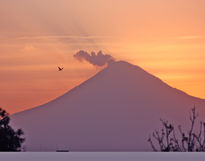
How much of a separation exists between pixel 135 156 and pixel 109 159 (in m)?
1.18

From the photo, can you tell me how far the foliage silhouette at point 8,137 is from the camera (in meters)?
61.1

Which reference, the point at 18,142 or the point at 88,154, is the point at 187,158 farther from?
the point at 18,142

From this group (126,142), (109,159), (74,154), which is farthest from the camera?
(126,142)

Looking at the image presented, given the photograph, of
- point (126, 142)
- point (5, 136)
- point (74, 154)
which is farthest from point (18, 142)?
point (126, 142)

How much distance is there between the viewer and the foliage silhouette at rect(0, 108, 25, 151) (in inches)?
2404

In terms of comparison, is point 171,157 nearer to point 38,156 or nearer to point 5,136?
point 38,156

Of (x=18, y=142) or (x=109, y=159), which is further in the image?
(x=18, y=142)

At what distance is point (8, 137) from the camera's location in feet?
203

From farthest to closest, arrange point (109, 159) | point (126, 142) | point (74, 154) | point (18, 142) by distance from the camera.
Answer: point (126, 142)
point (18, 142)
point (74, 154)
point (109, 159)

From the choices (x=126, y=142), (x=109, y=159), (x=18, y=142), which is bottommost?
(x=109, y=159)

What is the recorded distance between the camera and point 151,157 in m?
21.3

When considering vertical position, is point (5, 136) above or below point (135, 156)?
above

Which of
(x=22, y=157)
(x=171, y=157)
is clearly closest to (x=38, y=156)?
(x=22, y=157)

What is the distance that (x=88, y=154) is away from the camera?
2178cm
